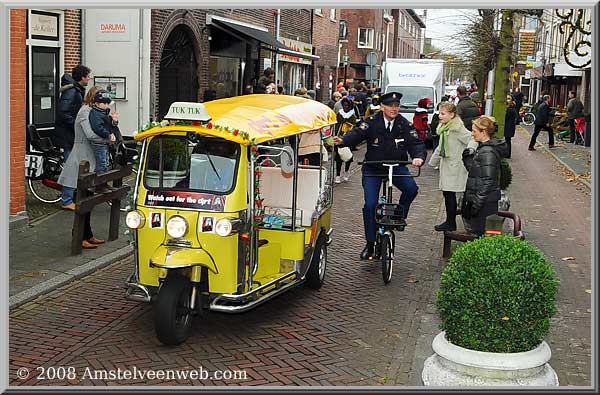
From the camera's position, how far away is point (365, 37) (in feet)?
173

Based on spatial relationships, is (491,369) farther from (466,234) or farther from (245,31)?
(245,31)

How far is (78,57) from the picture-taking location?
16.3 metres

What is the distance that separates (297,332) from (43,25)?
34.0ft

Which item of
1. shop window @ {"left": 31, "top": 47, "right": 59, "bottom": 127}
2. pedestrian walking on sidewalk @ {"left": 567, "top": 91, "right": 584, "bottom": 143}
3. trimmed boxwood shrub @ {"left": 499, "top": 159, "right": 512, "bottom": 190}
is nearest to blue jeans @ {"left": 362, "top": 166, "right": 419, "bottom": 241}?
trimmed boxwood shrub @ {"left": 499, "top": 159, "right": 512, "bottom": 190}

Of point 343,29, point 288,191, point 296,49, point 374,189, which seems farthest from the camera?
point 343,29

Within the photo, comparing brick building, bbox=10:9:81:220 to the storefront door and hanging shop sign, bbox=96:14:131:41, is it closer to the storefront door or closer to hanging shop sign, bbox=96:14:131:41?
the storefront door

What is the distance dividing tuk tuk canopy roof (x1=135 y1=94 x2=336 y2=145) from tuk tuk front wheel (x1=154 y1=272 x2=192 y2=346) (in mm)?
1192

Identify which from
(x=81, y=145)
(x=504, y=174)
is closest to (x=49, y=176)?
(x=81, y=145)

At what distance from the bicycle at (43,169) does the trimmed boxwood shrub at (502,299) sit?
24.1 ft

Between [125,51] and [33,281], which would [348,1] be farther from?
[125,51]

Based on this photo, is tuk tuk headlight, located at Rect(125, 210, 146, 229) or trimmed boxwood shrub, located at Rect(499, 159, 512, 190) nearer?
tuk tuk headlight, located at Rect(125, 210, 146, 229)

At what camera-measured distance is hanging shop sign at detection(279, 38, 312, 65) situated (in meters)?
29.8

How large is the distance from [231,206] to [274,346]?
47.1 inches

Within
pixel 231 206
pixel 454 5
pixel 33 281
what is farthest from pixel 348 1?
pixel 33 281
